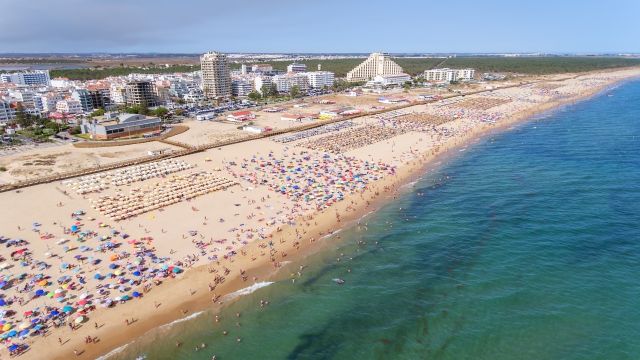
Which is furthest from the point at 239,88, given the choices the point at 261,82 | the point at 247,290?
the point at 247,290

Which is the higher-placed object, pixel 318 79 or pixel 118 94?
pixel 318 79

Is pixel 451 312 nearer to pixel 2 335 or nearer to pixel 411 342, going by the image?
pixel 411 342

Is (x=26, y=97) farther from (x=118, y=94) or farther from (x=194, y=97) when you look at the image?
(x=194, y=97)

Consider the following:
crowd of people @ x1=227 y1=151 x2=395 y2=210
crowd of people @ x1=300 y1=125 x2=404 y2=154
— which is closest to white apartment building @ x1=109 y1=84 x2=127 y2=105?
crowd of people @ x1=300 y1=125 x2=404 y2=154

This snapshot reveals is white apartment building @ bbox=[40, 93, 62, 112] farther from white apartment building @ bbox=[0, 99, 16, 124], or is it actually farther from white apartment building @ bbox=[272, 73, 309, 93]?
white apartment building @ bbox=[272, 73, 309, 93]

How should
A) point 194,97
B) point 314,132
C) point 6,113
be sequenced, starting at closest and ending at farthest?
point 314,132 → point 6,113 → point 194,97

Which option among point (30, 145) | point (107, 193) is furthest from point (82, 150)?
point (107, 193)

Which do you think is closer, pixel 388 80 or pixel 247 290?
pixel 247 290
